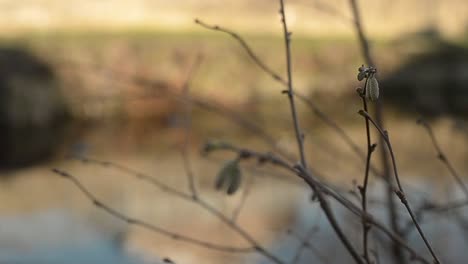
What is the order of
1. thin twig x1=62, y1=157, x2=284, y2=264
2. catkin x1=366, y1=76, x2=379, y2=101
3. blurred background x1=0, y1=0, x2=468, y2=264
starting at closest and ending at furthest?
catkin x1=366, y1=76, x2=379, y2=101 < thin twig x1=62, y1=157, x2=284, y2=264 < blurred background x1=0, y1=0, x2=468, y2=264

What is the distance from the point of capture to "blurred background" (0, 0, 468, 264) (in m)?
3.53

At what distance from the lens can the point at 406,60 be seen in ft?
23.0

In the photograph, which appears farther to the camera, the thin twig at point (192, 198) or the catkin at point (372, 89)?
the thin twig at point (192, 198)

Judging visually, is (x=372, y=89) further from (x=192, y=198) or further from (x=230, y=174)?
(x=192, y=198)

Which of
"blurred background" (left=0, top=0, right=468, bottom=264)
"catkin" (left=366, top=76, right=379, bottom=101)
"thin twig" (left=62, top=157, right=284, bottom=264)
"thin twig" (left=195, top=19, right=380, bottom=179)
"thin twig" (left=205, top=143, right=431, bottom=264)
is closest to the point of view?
"catkin" (left=366, top=76, right=379, bottom=101)

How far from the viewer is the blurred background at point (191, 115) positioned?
3525 millimetres

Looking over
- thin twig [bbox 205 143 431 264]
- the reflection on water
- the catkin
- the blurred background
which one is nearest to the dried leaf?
thin twig [bbox 205 143 431 264]

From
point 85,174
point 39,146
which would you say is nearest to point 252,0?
point 39,146

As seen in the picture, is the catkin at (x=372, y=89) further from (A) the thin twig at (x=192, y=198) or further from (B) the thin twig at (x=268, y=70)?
(A) the thin twig at (x=192, y=198)

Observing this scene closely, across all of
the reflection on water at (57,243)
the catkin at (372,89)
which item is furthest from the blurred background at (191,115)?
the catkin at (372,89)

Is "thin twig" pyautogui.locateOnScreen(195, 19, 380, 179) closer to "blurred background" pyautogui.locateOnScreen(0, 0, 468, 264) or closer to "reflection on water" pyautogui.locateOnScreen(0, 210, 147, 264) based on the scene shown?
"blurred background" pyautogui.locateOnScreen(0, 0, 468, 264)

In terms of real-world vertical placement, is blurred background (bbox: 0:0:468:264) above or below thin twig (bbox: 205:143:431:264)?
above

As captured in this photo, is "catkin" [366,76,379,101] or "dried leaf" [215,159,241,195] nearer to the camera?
"catkin" [366,76,379,101]

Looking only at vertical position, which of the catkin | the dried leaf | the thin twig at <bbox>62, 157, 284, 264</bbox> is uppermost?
the catkin
